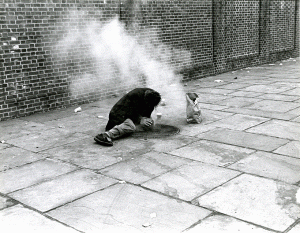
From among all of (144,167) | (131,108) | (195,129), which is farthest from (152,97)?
(144,167)

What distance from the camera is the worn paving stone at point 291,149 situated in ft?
16.3

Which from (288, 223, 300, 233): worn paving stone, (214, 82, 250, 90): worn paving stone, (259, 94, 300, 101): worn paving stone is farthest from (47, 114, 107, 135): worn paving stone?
(214, 82, 250, 90): worn paving stone

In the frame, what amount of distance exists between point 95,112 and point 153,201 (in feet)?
13.9

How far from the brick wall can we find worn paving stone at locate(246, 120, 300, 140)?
3968 mm

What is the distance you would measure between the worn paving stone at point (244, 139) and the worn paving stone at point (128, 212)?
6.43ft

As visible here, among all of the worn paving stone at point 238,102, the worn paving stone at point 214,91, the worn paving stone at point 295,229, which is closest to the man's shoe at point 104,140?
the worn paving stone at point 295,229

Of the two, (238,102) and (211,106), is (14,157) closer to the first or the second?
(211,106)

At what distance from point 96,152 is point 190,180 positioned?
1.58 m

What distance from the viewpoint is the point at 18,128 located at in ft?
22.4

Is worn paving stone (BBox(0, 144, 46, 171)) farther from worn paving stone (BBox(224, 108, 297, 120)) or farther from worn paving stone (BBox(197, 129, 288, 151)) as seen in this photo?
worn paving stone (BBox(224, 108, 297, 120))

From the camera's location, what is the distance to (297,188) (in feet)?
13.1

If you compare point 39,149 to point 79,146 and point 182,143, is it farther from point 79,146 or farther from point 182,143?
point 182,143

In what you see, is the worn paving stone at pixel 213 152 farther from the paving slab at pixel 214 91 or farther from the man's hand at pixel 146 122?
the paving slab at pixel 214 91

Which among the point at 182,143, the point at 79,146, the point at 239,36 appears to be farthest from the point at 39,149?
the point at 239,36
